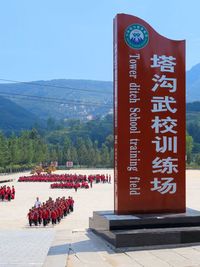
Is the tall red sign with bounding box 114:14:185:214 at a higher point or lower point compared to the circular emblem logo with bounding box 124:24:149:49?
lower

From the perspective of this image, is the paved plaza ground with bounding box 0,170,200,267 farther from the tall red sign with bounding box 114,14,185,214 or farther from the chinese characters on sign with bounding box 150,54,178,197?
the chinese characters on sign with bounding box 150,54,178,197

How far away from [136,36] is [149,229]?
4.61 m

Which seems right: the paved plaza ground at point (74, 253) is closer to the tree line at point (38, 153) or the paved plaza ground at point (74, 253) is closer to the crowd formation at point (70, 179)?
the crowd formation at point (70, 179)

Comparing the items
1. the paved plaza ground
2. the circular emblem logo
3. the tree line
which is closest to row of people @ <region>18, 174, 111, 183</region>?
the tree line

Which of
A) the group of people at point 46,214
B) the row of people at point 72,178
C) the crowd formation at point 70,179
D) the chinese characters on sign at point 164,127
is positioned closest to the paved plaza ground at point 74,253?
the chinese characters on sign at point 164,127

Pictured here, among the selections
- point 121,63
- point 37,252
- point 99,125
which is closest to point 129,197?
point 37,252

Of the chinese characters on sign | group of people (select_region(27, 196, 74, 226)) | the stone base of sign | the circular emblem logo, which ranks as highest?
the circular emblem logo

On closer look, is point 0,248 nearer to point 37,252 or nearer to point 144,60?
point 37,252

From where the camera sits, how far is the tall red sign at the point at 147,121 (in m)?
10.9

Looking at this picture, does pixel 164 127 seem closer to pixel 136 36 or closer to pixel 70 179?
pixel 136 36

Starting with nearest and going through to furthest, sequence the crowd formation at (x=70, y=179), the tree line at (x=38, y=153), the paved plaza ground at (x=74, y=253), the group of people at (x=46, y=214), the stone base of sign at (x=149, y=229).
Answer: the paved plaza ground at (x=74, y=253), the stone base of sign at (x=149, y=229), the group of people at (x=46, y=214), the crowd formation at (x=70, y=179), the tree line at (x=38, y=153)

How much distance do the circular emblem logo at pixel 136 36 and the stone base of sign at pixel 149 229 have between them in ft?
13.5

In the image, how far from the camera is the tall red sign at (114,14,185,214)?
10852 millimetres

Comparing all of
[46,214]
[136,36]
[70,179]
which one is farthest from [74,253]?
Result: [70,179]
